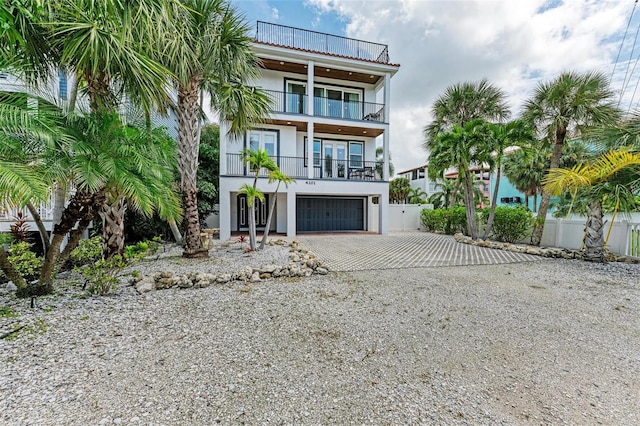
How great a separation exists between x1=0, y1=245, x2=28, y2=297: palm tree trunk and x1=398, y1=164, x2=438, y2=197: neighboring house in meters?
32.3

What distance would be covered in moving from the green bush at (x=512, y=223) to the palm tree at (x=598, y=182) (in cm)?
373

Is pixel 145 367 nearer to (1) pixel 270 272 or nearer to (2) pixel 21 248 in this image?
(1) pixel 270 272

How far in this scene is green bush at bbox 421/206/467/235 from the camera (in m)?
14.6

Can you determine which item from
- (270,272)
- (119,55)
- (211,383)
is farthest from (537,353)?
(119,55)

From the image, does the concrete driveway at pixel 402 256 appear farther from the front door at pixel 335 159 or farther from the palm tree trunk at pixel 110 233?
the front door at pixel 335 159

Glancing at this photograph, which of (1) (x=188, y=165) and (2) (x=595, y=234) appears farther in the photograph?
(2) (x=595, y=234)

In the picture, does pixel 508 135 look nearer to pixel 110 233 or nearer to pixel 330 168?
pixel 330 168

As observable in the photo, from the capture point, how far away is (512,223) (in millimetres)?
11930

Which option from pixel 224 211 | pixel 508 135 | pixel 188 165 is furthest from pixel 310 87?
pixel 508 135

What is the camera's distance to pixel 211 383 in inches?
92.7

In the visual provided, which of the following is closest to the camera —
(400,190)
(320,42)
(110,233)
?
(110,233)

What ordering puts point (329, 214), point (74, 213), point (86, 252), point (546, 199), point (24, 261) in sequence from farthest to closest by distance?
point (329, 214), point (546, 199), point (86, 252), point (24, 261), point (74, 213)

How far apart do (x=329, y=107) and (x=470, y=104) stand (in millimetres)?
7546

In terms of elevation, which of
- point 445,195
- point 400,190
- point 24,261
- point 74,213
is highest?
point 400,190
